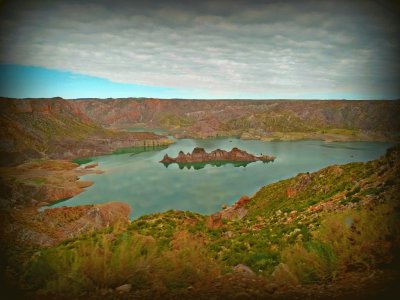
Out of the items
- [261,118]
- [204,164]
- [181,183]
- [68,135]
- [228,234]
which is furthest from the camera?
[261,118]

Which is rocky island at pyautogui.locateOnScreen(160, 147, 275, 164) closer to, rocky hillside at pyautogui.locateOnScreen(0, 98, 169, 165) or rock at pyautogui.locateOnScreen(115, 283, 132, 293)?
rocky hillside at pyautogui.locateOnScreen(0, 98, 169, 165)

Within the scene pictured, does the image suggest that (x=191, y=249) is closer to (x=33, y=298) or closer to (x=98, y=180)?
(x=33, y=298)

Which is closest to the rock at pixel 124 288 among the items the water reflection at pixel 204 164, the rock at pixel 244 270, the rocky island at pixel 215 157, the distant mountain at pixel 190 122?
the rock at pixel 244 270

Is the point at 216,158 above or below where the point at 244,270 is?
below

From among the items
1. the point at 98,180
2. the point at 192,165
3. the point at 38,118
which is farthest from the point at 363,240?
the point at 192,165

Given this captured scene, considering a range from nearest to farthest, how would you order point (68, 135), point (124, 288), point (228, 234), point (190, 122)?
point (124, 288) < point (228, 234) < point (68, 135) < point (190, 122)

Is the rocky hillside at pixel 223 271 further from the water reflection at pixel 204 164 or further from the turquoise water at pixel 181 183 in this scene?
the water reflection at pixel 204 164

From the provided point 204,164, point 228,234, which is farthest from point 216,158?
point 228,234

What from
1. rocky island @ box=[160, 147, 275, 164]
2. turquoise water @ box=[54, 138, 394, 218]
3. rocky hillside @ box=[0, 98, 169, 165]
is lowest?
turquoise water @ box=[54, 138, 394, 218]

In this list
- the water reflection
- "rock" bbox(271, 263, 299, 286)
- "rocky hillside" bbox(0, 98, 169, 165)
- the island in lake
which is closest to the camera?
"rock" bbox(271, 263, 299, 286)

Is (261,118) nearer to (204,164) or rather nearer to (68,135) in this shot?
(204,164)

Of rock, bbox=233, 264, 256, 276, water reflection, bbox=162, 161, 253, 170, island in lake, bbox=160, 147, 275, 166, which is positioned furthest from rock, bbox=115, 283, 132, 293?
island in lake, bbox=160, 147, 275, 166

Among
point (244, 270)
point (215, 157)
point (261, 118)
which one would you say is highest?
point (261, 118)

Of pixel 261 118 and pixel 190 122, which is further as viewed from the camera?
pixel 190 122
